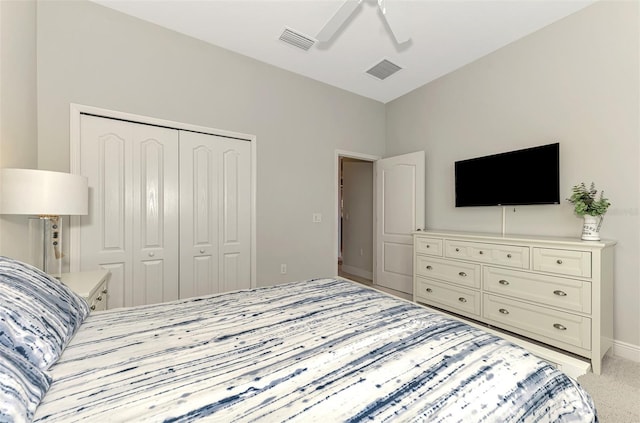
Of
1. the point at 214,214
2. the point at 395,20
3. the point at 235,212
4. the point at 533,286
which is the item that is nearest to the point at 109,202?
the point at 214,214

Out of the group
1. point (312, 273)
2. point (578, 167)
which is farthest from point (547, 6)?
point (312, 273)

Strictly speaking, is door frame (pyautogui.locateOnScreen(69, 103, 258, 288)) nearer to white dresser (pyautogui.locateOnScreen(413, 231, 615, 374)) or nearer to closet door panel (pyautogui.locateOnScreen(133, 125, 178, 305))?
closet door panel (pyautogui.locateOnScreen(133, 125, 178, 305))

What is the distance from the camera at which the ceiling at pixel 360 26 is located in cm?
235

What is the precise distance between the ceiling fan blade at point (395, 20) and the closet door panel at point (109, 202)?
238cm

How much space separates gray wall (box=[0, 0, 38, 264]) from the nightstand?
30 cm

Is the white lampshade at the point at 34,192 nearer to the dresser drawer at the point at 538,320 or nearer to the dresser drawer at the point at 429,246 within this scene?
the dresser drawer at the point at 429,246

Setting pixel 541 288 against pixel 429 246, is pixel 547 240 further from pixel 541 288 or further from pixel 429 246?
pixel 429 246

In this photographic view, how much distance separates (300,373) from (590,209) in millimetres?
2590

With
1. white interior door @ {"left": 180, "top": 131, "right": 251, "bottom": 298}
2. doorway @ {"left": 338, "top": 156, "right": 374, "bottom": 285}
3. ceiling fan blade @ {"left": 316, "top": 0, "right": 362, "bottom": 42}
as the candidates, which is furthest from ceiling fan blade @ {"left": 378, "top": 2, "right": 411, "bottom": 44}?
doorway @ {"left": 338, "top": 156, "right": 374, "bottom": 285}

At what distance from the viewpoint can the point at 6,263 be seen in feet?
3.37

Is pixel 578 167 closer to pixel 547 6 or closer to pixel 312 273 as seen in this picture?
pixel 547 6

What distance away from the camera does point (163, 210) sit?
2652mm

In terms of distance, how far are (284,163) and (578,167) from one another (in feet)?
9.54

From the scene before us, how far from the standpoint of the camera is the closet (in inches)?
93.8
